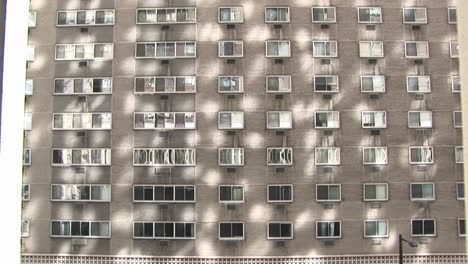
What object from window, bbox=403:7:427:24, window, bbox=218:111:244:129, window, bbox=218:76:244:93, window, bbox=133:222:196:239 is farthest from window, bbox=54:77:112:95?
window, bbox=403:7:427:24

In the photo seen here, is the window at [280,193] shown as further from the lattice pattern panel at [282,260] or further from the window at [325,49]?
the window at [325,49]

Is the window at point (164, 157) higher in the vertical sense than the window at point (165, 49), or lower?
lower

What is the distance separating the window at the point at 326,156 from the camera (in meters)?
37.0

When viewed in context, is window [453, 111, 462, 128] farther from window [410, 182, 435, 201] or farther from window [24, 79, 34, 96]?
window [24, 79, 34, 96]

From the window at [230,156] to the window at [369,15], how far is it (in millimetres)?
12155

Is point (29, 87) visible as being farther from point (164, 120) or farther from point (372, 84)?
point (372, 84)

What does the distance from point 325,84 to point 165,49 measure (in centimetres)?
1107

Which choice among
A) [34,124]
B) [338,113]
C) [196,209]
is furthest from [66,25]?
[338,113]

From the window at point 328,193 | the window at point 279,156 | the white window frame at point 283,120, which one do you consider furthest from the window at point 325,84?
the window at point 328,193

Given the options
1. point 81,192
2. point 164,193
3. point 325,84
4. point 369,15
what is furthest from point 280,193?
point 369,15

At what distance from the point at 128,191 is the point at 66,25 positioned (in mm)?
12350

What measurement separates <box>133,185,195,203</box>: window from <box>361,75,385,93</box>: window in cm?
1327

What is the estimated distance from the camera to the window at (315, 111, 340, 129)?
37.3 meters

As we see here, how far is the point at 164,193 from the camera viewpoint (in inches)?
1464
